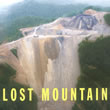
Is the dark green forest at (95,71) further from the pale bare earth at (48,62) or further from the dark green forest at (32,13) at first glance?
the dark green forest at (32,13)

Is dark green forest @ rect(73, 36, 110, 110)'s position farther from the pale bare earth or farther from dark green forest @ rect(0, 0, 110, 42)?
dark green forest @ rect(0, 0, 110, 42)

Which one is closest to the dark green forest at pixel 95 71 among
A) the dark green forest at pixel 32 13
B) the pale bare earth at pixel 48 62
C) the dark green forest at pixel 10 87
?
the pale bare earth at pixel 48 62

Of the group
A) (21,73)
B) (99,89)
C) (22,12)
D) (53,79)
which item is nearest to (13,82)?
(21,73)

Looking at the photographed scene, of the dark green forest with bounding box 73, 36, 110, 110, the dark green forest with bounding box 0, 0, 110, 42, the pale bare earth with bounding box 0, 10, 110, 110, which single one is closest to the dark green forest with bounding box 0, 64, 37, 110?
the pale bare earth with bounding box 0, 10, 110, 110

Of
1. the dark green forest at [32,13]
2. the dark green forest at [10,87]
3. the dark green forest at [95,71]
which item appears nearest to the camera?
the dark green forest at [10,87]

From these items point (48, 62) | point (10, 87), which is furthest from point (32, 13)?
point (10, 87)

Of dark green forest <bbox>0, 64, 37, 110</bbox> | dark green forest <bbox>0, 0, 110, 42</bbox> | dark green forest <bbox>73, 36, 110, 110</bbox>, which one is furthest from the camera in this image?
Result: dark green forest <bbox>0, 0, 110, 42</bbox>

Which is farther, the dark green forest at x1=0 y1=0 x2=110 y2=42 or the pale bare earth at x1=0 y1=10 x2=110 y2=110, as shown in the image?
the dark green forest at x1=0 y1=0 x2=110 y2=42

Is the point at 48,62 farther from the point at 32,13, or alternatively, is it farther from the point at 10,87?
the point at 32,13

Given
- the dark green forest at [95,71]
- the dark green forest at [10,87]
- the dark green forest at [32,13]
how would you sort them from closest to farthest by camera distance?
the dark green forest at [10,87], the dark green forest at [95,71], the dark green forest at [32,13]

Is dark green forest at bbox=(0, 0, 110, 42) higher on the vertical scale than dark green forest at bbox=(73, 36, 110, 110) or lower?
higher

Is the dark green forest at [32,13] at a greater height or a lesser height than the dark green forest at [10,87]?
greater

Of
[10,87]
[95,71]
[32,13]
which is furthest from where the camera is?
[32,13]
